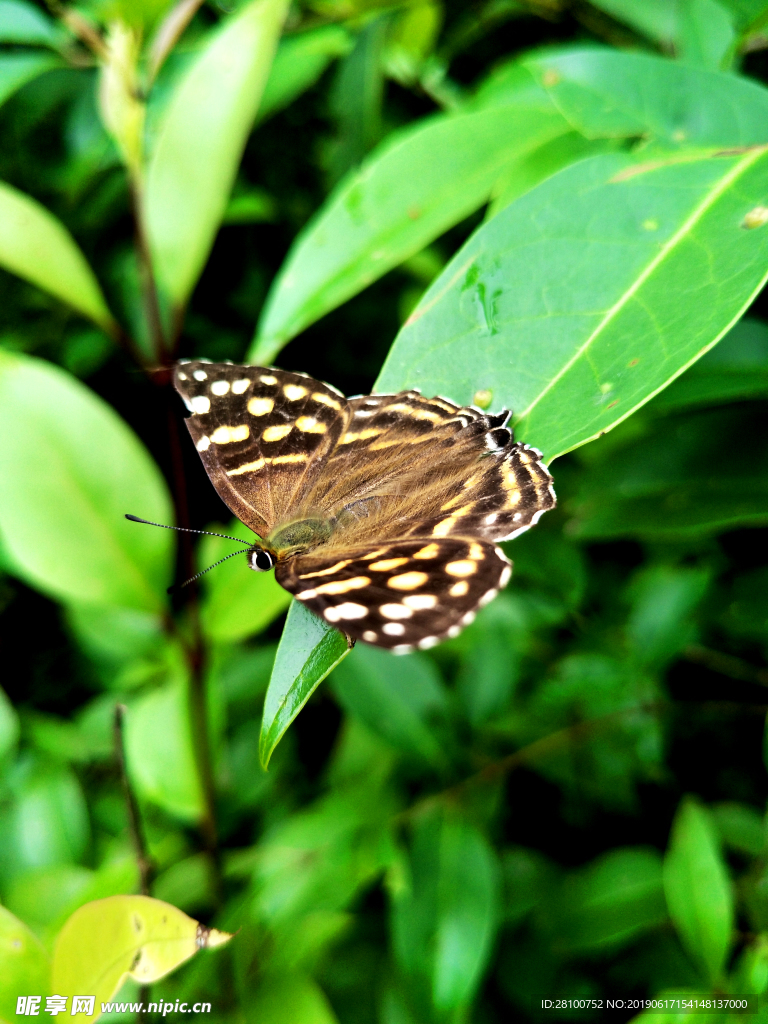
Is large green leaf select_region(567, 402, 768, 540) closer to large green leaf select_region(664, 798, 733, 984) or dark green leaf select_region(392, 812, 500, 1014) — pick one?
large green leaf select_region(664, 798, 733, 984)

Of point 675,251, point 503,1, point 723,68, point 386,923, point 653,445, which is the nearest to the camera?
point 675,251

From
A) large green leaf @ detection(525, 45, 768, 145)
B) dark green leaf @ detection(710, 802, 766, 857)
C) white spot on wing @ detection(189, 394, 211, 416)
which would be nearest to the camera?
large green leaf @ detection(525, 45, 768, 145)

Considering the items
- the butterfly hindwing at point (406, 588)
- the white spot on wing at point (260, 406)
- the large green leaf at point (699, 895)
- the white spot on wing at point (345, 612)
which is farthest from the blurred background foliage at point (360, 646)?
the white spot on wing at point (345, 612)

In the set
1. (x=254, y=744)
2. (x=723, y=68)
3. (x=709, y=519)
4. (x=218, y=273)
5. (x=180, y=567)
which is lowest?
(x=254, y=744)

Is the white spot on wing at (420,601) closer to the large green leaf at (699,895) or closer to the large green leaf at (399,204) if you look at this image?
the large green leaf at (399,204)

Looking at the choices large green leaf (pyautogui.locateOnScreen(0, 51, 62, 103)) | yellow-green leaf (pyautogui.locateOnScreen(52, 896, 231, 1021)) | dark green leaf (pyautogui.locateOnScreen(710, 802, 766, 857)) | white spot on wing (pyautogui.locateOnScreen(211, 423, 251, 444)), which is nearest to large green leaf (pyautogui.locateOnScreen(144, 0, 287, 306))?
white spot on wing (pyautogui.locateOnScreen(211, 423, 251, 444))

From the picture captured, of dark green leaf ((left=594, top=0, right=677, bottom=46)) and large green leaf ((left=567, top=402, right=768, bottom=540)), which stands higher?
dark green leaf ((left=594, top=0, right=677, bottom=46))

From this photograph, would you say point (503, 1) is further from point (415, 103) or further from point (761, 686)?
point (761, 686)

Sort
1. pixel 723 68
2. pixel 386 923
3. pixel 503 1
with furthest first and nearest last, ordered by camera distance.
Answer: pixel 503 1 → pixel 386 923 → pixel 723 68

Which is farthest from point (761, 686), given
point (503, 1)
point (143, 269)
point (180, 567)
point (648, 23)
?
point (503, 1)
